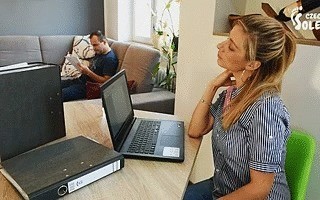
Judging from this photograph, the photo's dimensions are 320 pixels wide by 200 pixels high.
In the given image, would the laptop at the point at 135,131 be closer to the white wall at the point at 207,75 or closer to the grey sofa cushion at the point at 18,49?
the white wall at the point at 207,75

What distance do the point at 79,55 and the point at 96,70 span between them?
53 centimetres

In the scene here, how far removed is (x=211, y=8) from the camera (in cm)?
172

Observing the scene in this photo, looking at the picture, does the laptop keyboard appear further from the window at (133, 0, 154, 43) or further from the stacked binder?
the window at (133, 0, 154, 43)

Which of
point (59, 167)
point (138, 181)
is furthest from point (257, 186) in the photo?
point (59, 167)

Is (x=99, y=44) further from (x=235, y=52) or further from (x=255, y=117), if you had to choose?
(x=255, y=117)

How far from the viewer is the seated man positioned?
300cm

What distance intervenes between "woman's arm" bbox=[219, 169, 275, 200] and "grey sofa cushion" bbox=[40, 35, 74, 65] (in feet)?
10.2

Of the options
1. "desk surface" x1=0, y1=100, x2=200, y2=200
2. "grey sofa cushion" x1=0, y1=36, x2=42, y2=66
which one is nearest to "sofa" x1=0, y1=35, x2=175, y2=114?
"grey sofa cushion" x1=0, y1=36, x2=42, y2=66

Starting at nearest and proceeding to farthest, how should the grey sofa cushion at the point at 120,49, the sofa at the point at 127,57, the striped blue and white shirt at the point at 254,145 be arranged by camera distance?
1. the striped blue and white shirt at the point at 254,145
2. the sofa at the point at 127,57
3. the grey sofa cushion at the point at 120,49

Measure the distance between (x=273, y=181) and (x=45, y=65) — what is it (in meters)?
0.97

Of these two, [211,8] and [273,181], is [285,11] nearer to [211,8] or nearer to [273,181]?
[211,8]

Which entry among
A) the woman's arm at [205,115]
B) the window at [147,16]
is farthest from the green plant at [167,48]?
the woman's arm at [205,115]

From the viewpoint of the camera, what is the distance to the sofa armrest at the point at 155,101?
242 centimetres

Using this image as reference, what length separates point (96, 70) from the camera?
306cm
